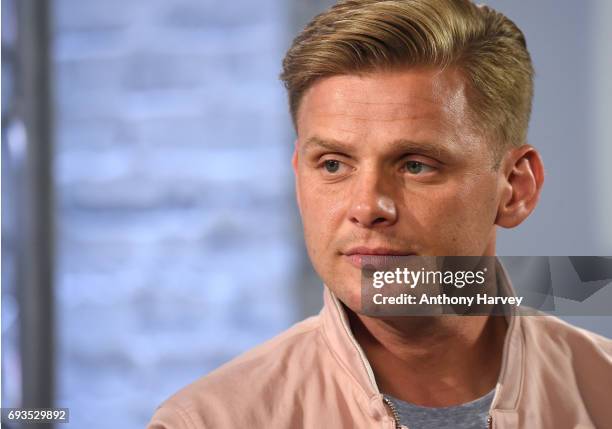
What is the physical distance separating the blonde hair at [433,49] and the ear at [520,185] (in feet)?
0.09

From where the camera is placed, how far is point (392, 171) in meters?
1.38

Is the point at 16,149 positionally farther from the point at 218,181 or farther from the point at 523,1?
the point at 523,1

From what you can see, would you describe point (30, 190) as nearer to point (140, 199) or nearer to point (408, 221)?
point (140, 199)

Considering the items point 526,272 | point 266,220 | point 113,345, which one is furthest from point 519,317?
point 113,345

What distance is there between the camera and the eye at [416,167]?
1389mm

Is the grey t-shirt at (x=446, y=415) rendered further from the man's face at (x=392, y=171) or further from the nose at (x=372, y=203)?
the nose at (x=372, y=203)

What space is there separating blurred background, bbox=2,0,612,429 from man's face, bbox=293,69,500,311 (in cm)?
22

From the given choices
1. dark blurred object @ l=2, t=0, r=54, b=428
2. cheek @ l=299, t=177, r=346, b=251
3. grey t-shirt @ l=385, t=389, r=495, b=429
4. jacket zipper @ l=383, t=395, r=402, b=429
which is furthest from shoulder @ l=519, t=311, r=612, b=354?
dark blurred object @ l=2, t=0, r=54, b=428

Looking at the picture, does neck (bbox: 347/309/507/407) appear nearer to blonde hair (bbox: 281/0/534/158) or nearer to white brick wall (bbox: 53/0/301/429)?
white brick wall (bbox: 53/0/301/429)

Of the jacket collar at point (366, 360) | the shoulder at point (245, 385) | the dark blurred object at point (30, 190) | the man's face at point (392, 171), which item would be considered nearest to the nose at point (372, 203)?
the man's face at point (392, 171)

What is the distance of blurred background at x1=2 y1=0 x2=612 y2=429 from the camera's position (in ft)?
5.40

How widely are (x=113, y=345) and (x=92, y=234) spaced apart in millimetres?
213

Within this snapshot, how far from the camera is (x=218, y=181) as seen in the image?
1651 mm

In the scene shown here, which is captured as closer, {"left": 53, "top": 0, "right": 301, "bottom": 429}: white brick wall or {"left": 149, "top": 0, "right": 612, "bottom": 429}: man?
{"left": 149, "top": 0, "right": 612, "bottom": 429}: man
